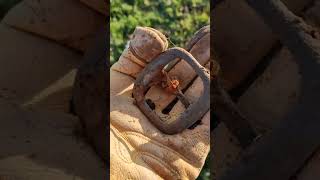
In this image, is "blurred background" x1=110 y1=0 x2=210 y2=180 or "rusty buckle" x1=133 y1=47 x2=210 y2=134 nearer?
"rusty buckle" x1=133 y1=47 x2=210 y2=134

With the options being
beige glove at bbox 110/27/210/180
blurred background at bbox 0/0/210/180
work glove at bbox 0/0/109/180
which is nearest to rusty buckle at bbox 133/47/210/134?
beige glove at bbox 110/27/210/180

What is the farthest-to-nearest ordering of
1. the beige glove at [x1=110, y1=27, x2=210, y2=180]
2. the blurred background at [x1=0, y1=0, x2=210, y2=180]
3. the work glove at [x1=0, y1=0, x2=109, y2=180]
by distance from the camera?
1. the blurred background at [x1=0, y1=0, x2=210, y2=180]
2. the beige glove at [x1=110, y1=27, x2=210, y2=180]
3. the work glove at [x1=0, y1=0, x2=109, y2=180]

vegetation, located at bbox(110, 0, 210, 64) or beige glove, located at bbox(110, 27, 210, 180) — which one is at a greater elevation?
beige glove, located at bbox(110, 27, 210, 180)

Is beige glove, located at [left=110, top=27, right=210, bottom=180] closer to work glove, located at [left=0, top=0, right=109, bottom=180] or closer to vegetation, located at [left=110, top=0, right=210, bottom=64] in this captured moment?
work glove, located at [left=0, top=0, right=109, bottom=180]

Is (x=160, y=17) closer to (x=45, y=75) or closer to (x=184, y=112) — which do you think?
(x=184, y=112)

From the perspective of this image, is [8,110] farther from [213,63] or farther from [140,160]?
[213,63]

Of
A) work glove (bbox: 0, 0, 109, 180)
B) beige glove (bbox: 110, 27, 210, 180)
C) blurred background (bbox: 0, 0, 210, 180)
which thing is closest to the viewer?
work glove (bbox: 0, 0, 109, 180)

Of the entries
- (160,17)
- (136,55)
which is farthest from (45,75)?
(160,17)
